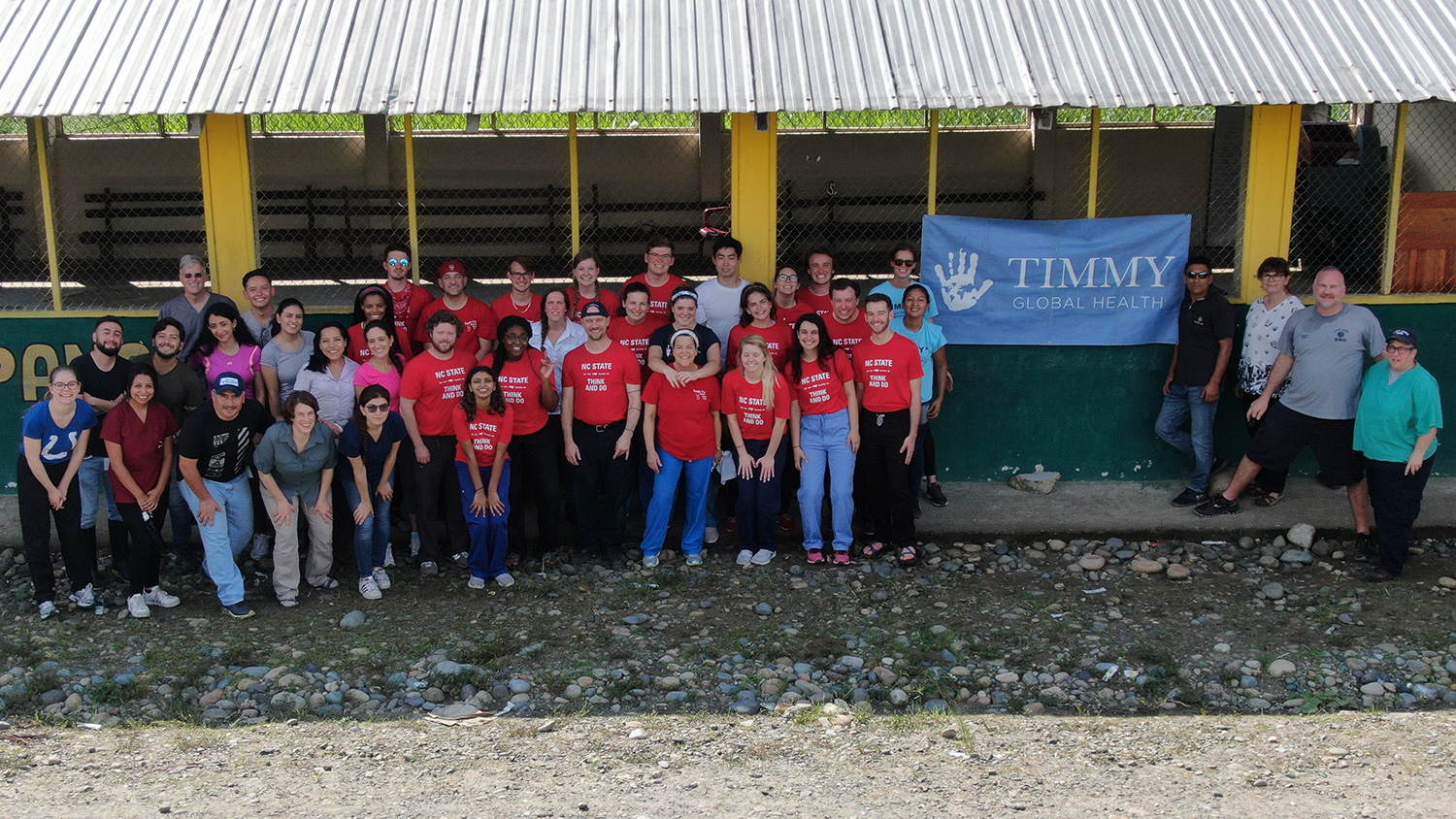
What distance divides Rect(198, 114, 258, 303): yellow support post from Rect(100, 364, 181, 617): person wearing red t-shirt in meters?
1.27

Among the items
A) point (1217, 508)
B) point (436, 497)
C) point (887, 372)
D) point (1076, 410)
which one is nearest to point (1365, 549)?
point (1217, 508)

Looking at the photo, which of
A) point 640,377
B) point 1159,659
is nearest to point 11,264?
point 640,377

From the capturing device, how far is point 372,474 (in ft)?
22.6

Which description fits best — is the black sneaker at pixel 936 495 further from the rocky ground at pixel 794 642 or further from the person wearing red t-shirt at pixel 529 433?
the person wearing red t-shirt at pixel 529 433

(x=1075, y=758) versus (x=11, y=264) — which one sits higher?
(x=11, y=264)

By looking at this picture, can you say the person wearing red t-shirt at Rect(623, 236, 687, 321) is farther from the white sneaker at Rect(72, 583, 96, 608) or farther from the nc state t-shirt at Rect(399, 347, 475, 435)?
the white sneaker at Rect(72, 583, 96, 608)

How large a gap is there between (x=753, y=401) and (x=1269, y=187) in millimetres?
3754

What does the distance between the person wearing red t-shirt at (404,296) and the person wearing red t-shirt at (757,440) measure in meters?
2.04

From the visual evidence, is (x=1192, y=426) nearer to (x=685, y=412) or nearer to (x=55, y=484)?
(x=685, y=412)

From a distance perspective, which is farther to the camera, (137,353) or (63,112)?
(137,353)

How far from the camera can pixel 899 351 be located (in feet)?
23.2

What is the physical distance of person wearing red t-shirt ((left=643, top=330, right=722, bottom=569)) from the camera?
7113mm

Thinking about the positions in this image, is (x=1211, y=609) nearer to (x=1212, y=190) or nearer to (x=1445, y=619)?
(x=1445, y=619)

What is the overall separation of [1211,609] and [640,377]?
142 inches
